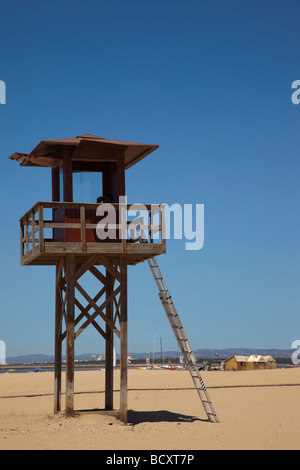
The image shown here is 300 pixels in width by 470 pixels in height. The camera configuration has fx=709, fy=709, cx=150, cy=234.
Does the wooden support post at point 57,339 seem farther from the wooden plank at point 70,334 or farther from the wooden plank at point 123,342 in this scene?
the wooden plank at point 123,342

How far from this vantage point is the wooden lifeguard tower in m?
19.8

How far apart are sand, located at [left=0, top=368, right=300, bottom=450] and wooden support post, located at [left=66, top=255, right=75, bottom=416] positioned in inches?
22.7

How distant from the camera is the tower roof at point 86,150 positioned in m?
20.2

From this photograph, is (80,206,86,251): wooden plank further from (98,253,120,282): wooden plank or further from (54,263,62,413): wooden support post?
(54,263,62,413): wooden support post

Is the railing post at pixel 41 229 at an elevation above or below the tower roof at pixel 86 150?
below

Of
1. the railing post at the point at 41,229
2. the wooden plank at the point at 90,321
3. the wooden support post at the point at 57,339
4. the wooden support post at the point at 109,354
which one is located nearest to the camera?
the railing post at the point at 41,229

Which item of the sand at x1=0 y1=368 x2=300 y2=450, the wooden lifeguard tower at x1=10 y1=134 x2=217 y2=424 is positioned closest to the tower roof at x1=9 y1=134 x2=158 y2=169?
the wooden lifeguard tower at x1=10 y1=134 x2=217 y2=424

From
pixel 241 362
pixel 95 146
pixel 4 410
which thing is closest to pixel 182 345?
pixel 95 146

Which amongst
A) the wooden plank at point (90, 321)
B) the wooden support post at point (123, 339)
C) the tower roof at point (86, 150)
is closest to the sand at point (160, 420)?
the wooden support post at point (123, 339)

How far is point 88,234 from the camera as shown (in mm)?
20312

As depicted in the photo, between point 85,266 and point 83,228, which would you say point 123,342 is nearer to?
point 85,266

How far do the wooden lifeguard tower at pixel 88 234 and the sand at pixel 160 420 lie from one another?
97 cm
